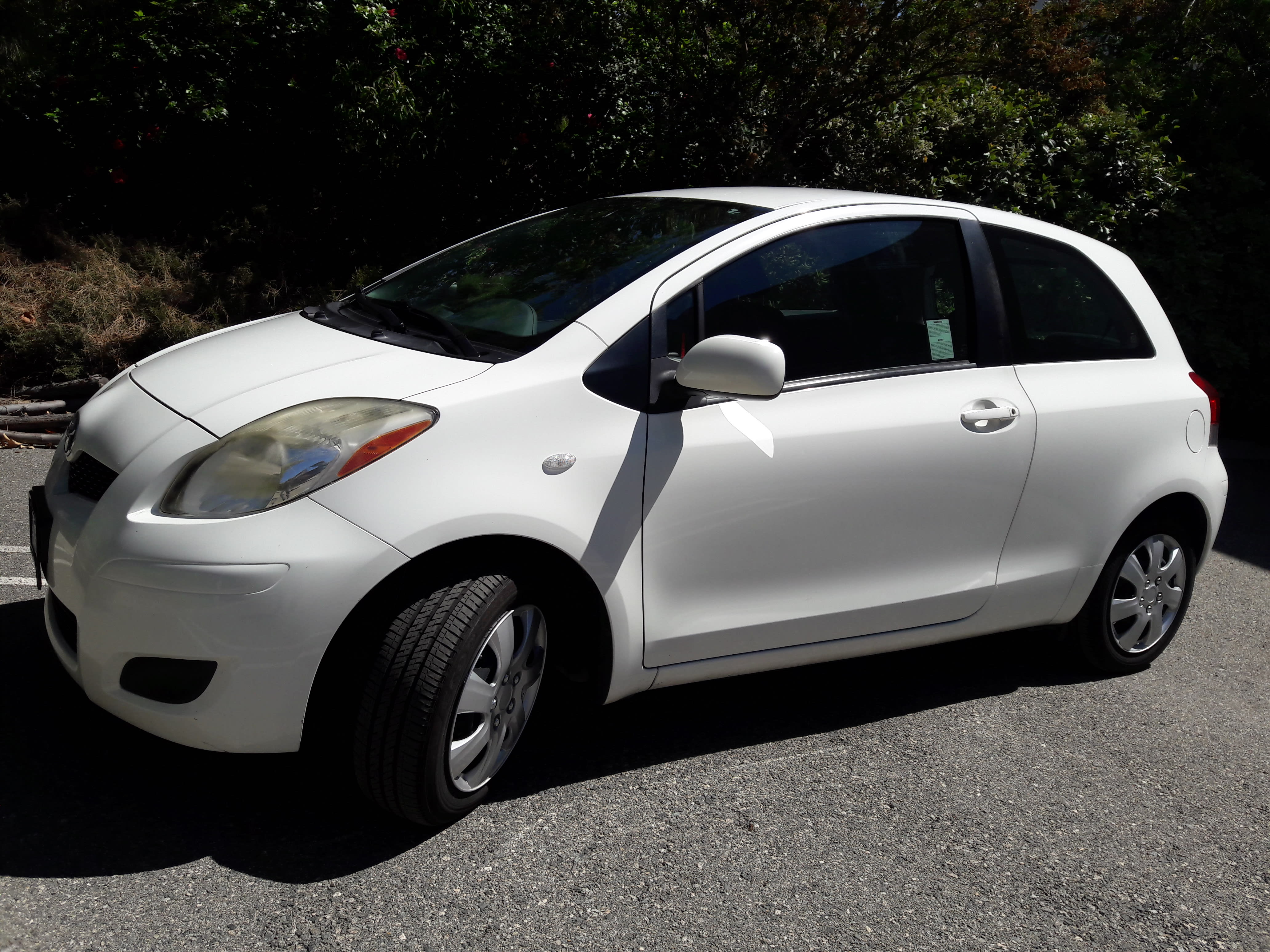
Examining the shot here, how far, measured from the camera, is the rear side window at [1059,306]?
12.5 ft

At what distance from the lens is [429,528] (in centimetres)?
268

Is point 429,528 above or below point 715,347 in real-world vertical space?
below

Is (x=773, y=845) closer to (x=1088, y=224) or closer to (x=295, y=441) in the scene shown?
(x=295, y=441)

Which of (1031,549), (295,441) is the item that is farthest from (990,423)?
(295,441)

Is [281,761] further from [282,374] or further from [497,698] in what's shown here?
[282,374]

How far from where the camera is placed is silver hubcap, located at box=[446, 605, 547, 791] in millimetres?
2869

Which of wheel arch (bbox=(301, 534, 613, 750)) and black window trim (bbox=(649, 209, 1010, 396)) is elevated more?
black window trim (bbox=(649, 209, 1010, 396))

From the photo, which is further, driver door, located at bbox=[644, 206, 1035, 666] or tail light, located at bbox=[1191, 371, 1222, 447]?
tail light, located at bbox=[1191, 371, 1222, 447]

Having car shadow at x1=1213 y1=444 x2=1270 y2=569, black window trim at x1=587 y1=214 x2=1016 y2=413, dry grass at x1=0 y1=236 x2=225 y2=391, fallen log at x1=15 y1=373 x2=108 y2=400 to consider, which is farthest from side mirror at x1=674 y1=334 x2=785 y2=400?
dry grass at x1=0 y1=236 x2=225 y2=391

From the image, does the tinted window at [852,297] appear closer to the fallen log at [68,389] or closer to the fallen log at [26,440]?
the fallen log at [26,440]

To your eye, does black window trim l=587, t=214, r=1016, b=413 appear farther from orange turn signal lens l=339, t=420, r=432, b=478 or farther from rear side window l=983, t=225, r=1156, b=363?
orange turn signal lens l=339, t=420, r=432, b=478

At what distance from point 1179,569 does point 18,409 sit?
6168mm

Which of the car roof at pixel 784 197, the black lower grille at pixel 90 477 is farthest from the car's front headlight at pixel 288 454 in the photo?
the car roof at pixel 784 197

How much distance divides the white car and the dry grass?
4059mm
